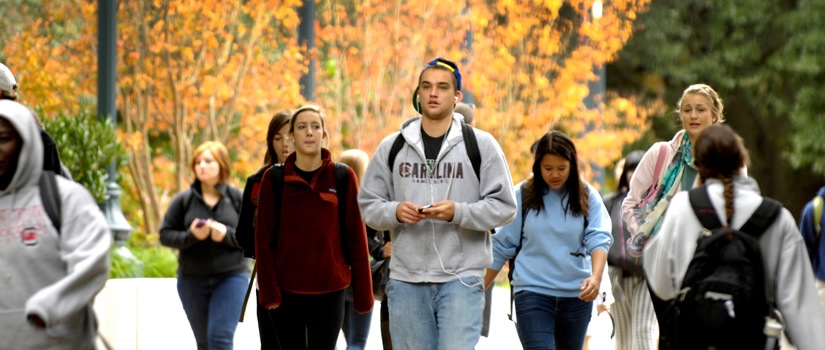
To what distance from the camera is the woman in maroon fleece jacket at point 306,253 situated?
5.52 meters

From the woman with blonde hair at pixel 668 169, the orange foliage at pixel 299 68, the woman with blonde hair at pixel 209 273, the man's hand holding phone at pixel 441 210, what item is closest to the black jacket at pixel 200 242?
the woman with blonde hair at pixel 209 273

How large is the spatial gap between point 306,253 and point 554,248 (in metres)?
1.51

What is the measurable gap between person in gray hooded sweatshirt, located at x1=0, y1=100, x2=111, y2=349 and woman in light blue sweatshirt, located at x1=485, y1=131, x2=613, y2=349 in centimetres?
278

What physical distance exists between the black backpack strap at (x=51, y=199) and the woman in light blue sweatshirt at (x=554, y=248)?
290 centimetres

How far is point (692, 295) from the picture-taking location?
4.04 meters

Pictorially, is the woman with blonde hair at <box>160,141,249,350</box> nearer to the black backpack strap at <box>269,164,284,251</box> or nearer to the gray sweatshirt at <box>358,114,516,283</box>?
the black backpack strap at <box>269,164,284,251</box>

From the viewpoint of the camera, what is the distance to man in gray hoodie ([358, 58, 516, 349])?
4.97 m

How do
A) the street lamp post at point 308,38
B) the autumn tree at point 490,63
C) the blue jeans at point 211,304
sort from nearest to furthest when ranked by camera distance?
1. the blue jeans at point 211,304
2. the street lamp post at point 308,38
3. the autumn tree at point 490,63

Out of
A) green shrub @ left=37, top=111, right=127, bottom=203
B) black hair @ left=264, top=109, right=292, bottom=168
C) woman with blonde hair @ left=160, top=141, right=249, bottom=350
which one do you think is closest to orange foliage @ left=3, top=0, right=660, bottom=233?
green shrub @ left=37, top=111, right=127, bottom=203

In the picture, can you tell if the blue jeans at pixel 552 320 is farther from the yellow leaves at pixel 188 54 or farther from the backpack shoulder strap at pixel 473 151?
the yellow leaves at pixel 188 54

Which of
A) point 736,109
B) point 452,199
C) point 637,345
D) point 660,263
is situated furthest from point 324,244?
point 736,109

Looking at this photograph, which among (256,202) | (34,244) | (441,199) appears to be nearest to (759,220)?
(441,199)

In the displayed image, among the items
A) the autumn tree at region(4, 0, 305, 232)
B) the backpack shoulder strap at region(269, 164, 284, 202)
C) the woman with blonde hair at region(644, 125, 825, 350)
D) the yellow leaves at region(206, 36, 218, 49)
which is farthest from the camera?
the yellow leaves at region(206, 36, 218, 49)

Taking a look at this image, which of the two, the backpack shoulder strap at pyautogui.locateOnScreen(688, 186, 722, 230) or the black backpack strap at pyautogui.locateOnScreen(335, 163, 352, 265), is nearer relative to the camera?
the backpack shoulder strap at pyautogui.locateOnScreen(688, 186, 722, 230)
